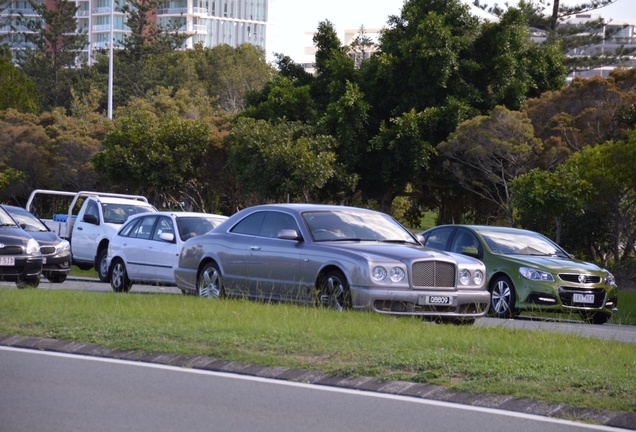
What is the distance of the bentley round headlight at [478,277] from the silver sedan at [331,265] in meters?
0.01

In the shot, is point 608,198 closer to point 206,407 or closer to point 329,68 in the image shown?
point 329,68

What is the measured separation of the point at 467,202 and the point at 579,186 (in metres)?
14.8

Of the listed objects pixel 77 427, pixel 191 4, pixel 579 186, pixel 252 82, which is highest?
pixel 191 4

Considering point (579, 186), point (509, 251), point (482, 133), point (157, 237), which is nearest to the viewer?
point (509, 251)

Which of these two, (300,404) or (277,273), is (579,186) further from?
(300,404)

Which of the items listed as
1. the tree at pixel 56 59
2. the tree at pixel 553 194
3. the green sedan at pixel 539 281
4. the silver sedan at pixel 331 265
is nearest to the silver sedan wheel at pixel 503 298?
the green sedan at pixel 539 281

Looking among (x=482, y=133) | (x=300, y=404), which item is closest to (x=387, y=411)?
(x=300, y=404)

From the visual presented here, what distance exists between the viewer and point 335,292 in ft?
48.3

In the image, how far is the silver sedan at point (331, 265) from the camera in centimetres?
1439

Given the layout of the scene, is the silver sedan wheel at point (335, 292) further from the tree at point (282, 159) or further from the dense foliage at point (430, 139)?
the tree at point (282, 159)

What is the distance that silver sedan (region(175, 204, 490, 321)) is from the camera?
14.4 metres

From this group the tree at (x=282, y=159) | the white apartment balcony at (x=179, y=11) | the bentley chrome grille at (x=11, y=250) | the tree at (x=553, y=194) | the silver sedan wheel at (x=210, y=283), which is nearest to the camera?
the silver sedan wheel at (x=210, y=283)

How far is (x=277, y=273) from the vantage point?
15.7m

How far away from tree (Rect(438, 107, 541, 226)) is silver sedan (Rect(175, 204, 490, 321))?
17.9 meters
